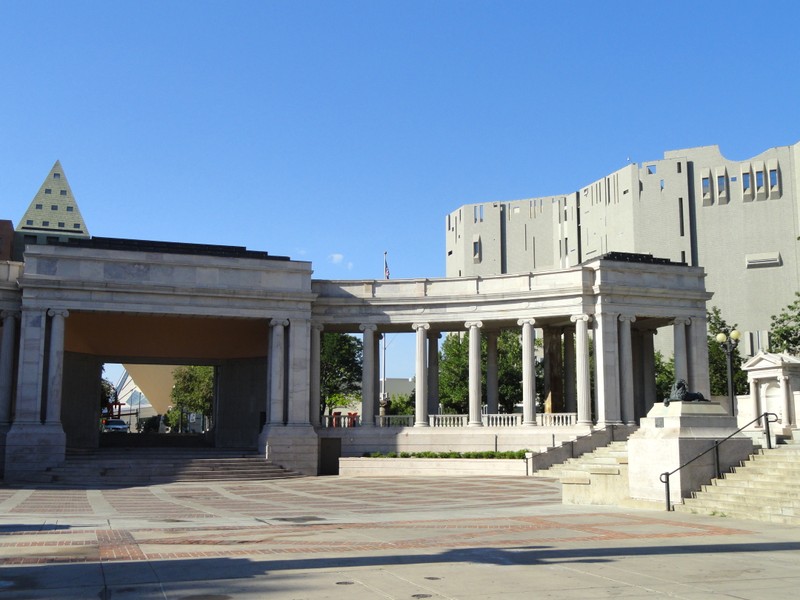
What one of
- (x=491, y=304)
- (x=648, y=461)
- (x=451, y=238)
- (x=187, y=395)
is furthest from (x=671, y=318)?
(x=451, y=238)

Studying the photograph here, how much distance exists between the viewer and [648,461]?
2400 cm

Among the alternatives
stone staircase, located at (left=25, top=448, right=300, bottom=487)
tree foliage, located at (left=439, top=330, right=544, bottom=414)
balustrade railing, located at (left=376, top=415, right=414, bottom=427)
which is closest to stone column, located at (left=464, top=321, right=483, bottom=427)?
balustrade railing, located at (left=376, top=415, right=414, bottom=427)

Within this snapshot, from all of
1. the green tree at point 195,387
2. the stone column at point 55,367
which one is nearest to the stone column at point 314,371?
the stone column at point 55,367

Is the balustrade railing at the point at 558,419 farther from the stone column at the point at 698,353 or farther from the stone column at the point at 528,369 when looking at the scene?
the stone column at the point at 698,353

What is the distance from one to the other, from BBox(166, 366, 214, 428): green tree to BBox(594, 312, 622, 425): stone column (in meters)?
54.6

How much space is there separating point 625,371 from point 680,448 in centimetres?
2375

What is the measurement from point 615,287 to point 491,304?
23.1 feet

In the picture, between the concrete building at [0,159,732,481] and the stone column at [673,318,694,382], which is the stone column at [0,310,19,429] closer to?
the concrete building at [0,159,732,481]

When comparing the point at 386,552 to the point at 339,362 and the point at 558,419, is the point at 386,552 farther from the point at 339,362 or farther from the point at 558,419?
the point at 339,362

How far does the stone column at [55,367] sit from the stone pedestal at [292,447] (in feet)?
34.8

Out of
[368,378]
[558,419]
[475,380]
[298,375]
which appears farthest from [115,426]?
[558,419]

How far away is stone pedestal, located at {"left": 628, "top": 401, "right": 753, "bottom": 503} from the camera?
23.1m

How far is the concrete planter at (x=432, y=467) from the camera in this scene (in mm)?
41500

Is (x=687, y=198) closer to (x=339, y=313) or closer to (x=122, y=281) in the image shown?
(x=339, y=313)
